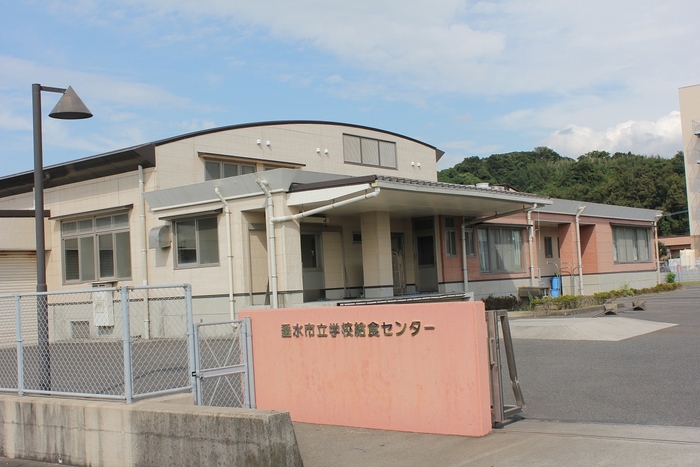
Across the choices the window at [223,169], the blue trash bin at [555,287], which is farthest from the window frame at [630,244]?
the window at [223,169]

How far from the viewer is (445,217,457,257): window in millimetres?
24062

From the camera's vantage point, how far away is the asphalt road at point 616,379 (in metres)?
8.48

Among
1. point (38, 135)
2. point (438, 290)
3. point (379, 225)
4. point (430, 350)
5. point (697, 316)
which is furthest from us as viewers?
point (438, 290)

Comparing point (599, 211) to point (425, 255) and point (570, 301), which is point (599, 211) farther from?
point (425, 255)

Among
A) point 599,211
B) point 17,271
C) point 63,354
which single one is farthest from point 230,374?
point 599,211

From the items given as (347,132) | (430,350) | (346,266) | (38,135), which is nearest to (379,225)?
(346,266)

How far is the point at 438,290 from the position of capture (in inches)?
931

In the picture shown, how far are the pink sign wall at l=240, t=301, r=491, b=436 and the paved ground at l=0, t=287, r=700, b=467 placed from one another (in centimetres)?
23

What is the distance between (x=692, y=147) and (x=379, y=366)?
200ft

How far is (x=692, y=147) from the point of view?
202 feet

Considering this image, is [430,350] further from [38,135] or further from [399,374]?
[38,135]

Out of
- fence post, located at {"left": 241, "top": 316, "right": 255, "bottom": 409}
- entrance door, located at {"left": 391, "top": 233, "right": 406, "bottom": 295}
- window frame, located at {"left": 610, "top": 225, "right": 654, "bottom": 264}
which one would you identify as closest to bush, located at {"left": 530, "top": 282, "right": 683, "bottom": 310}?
entrance door, located at {"left": 391, "top": 233, "right": 406, "bottom": 295}

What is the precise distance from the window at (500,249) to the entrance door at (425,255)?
101 inches

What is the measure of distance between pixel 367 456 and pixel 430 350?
136cm
